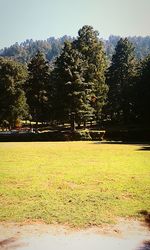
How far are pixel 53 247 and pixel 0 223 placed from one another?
9.46ft

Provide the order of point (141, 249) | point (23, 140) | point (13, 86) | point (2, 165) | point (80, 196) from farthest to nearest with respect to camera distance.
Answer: point (13, 86) < point (23, 140) < point (2, 165) < point (80, 196) < point (141, 249)

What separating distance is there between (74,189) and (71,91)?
114ft

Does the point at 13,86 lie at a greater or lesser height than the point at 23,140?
greater

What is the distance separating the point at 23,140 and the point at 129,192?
110 ft

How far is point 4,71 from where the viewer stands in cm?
6284

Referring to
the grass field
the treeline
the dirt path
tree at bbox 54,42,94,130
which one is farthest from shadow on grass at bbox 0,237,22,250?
the treeline

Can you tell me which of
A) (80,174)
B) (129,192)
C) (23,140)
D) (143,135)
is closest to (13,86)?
(23,140)

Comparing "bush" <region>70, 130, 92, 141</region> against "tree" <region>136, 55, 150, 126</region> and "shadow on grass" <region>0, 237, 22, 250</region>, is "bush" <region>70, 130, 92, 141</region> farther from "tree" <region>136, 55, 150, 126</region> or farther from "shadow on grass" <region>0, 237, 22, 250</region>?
"shadow on grass" <region>0, 237, 22, 250</region>

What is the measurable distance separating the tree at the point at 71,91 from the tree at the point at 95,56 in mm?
9028

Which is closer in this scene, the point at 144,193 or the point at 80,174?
the point at 144,193

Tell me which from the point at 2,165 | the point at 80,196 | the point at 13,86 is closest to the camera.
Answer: the point at 80,196

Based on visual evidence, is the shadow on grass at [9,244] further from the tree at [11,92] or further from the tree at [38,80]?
the tree at [11,92]

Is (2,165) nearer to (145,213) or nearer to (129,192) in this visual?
(129,192)

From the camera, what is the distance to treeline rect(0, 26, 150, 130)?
168 ft
